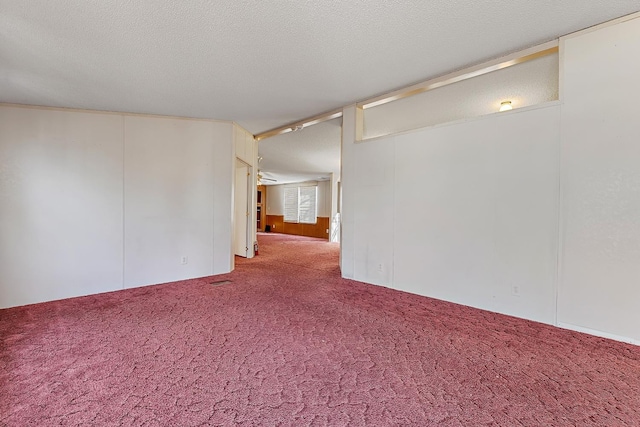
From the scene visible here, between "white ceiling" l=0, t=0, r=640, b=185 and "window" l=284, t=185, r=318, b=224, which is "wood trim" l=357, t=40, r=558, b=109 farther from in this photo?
"window" l=284, t=185, r=318, b=224

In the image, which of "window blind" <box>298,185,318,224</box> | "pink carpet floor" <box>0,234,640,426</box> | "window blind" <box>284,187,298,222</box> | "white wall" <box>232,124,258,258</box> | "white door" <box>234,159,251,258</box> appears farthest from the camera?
"window blind" <box>284,187,298,222</box>

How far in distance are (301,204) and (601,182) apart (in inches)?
437

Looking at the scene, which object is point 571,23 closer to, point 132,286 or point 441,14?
point 441,14

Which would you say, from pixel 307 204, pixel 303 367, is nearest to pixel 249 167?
pixel 303 367

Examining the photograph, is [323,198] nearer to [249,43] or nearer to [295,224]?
[295,224]

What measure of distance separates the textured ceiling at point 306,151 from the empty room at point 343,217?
0.73m

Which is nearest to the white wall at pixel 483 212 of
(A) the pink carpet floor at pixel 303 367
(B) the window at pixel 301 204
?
(A) the pink carpet floor at pixel 303 367

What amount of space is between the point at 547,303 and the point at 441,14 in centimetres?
275

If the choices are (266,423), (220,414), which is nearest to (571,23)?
(266,423)

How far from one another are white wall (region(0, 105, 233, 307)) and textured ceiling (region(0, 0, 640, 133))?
0.50 m

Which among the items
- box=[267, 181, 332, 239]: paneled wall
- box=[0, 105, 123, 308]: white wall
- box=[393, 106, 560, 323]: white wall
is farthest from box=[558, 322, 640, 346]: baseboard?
box=[267, 181, 332, 239]: paneled wall

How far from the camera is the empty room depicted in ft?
6.08

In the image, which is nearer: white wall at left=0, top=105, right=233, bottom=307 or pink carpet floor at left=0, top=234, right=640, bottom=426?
pink carpet floor at left=0, top=234, right=640, bottom=426

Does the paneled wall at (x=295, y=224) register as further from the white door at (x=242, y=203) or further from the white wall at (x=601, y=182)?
the white wall at (x=601, y=182)
